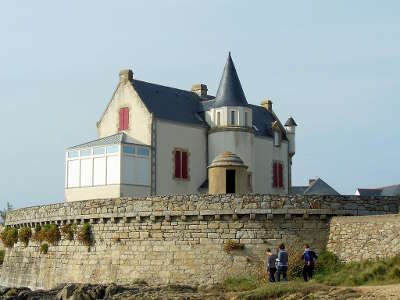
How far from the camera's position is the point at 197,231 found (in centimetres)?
2634

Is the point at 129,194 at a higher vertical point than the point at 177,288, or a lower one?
higher

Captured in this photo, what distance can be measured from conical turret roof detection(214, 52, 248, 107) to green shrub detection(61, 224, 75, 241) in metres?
13.3

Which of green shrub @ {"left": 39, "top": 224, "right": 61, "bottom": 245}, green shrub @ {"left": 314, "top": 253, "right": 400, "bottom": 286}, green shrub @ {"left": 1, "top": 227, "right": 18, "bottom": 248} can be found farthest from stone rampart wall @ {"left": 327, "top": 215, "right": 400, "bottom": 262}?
green shrub @ {"left": 1, "top": 227, "right": 18, "bottom": 248}

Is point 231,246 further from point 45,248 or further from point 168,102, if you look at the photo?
point 168,102

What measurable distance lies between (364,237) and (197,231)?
240 inches

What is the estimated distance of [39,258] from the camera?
3269 centimetres

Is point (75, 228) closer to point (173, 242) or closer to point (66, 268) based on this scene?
point (66, 268)

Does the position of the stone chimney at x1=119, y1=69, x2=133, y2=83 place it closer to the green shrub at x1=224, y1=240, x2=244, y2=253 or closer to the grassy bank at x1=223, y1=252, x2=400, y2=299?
the green shrub at x1=224, y1=240, x2=244, y2=253

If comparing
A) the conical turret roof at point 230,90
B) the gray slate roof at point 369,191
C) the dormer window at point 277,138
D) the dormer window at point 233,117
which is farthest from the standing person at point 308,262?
the gray slate roof at point 369,191

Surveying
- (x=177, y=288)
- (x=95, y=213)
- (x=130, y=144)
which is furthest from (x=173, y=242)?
(x=130, y=144)

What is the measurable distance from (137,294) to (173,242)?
269 cm

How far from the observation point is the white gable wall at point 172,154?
125ft

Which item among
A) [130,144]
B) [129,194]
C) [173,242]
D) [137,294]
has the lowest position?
[137,294]

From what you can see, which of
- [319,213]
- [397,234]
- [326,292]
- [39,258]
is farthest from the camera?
[39,258]
